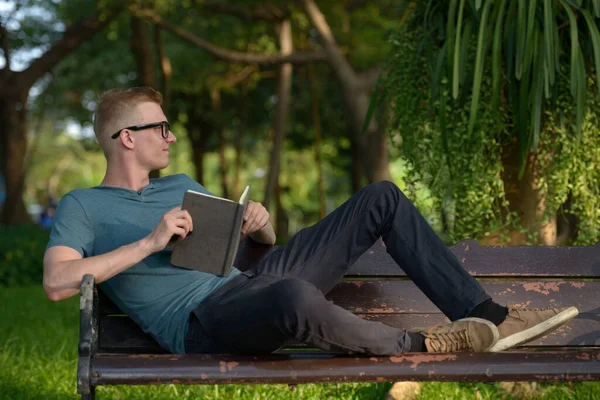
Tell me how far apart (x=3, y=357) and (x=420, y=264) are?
2782 mm

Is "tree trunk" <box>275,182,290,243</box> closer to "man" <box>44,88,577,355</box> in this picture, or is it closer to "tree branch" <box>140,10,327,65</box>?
"tree branch" <box>140,10,327,65</box>

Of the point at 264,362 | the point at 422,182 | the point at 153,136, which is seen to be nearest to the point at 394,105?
the point at 422,182

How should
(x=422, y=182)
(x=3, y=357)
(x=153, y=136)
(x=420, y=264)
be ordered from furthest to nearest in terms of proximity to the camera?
(x=3, y=357) → (x=422, y=182) → (x=153, y=136) → (x=420, y=264)

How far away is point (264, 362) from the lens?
2.70 m

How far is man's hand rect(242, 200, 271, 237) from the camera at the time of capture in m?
3.36

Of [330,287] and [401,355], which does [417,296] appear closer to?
[330,287]

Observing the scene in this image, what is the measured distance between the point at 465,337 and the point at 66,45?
14.1 m

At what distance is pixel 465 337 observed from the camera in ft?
9.51

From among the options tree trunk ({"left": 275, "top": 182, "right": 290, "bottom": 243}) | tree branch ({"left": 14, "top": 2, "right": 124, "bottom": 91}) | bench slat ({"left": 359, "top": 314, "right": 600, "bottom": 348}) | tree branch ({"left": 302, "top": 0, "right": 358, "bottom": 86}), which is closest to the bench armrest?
bench slat ({"left": 359, "top": 314, "right": 600, "bottom": 348})

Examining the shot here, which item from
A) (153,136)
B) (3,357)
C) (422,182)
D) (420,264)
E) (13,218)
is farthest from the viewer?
(13,218)

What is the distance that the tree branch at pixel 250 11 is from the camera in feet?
46.5

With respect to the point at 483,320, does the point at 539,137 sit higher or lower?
higher

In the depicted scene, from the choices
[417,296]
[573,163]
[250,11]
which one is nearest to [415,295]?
[417,296]

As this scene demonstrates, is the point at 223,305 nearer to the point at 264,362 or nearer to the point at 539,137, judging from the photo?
the point at 264,362
